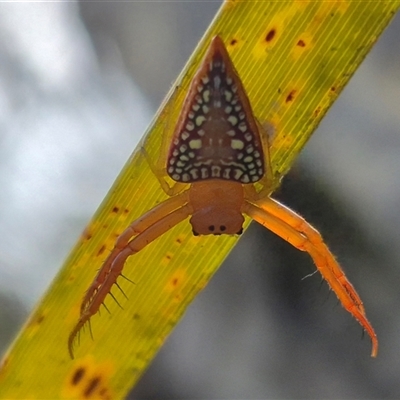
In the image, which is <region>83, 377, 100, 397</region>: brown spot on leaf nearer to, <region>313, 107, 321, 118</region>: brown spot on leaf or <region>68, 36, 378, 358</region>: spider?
<region>68, 36, 378, 358</region>: spider

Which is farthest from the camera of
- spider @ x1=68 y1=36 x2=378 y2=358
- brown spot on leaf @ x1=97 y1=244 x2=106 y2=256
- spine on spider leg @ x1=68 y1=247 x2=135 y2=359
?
brown spot on leaf @ x1=97 y1=244 x2=106 y2=256

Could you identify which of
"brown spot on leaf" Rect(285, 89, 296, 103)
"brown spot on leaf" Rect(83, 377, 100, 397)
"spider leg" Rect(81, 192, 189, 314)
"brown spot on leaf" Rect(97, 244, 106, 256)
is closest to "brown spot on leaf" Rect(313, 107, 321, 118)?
"brown spot on leaf" Rect(285, 89, 296, 103)

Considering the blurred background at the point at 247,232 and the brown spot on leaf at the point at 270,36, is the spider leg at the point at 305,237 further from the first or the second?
the blurred background at the point at 247,232

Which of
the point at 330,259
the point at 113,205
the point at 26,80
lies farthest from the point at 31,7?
the point at 330,259

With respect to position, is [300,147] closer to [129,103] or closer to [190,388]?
[129,103]

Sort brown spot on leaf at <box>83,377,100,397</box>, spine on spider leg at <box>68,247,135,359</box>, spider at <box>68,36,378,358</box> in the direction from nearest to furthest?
spider at <box>68,36,378,358</box>
spine on spider leg at <box>68,247,135,359</box>
brown spot on leaf at <box>83,377,100,397</box>
